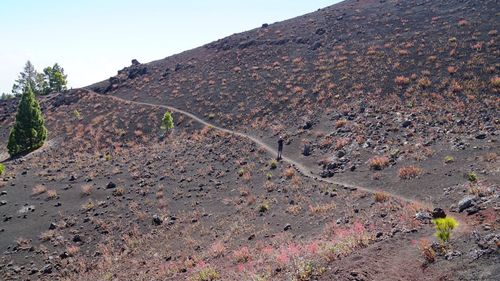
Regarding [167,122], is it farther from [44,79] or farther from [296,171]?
[44,79]

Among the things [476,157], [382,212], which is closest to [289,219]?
[382,212]

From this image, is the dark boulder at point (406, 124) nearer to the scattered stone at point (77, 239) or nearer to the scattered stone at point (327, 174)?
the scattered stone at point (327, 174)

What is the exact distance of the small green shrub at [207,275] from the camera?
56.6 ft

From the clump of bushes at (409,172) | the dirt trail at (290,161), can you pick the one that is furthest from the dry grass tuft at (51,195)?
the clump of bushes at (409,172)

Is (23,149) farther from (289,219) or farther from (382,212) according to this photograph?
(382,212)

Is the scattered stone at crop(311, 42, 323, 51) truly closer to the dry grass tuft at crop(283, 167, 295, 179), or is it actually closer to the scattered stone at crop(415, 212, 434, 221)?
the dry grass tuft at crop(283, 167, 295, 179)

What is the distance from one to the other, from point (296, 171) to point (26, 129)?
43.1 metres

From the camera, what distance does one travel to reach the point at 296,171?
3312 centimetres

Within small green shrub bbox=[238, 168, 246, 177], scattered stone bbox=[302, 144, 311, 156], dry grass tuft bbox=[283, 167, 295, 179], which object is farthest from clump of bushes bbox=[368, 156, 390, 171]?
small green shrub bbox=[238, 168, 246, 177]

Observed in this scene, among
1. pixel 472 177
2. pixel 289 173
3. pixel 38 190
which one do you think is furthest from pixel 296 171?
pixel 38 190

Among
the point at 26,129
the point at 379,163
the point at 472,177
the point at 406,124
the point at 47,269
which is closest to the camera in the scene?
A: the point at 472,177

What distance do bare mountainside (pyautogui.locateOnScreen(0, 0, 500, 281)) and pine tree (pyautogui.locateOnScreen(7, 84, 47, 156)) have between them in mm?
2539

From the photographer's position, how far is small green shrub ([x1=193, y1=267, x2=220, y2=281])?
1727 cm

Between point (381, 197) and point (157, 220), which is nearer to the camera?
point (381, 197)
